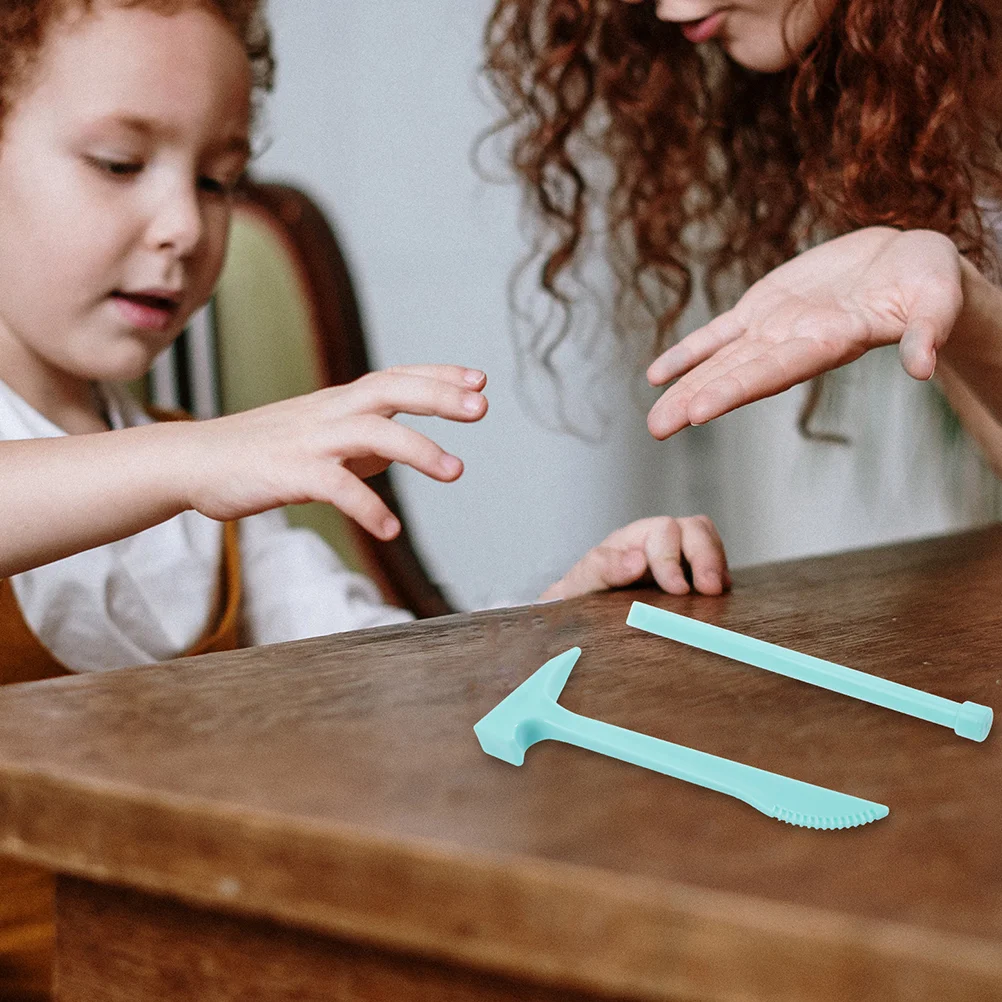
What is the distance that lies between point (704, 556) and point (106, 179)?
0.48 metres

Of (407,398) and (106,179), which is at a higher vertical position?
(106,179)

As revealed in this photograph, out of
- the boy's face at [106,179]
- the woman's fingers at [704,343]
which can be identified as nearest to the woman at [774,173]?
the woman's fingers at [704,343]

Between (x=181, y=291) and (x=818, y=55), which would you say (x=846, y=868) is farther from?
(x=818, y=55)

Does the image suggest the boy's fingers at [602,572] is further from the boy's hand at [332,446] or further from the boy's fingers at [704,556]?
the boy's hand at [332,446]

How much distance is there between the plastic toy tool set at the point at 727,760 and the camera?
0.29 meters

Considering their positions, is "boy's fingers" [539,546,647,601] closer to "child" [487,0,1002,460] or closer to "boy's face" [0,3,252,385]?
"child" [487,0,1002,460]

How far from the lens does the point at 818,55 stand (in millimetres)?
1114

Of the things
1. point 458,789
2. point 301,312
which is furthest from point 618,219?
point 458,789

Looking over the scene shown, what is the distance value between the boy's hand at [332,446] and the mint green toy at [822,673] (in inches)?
4.4

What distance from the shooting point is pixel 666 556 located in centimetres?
67

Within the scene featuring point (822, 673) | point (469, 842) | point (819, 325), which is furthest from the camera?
point (819, 325)

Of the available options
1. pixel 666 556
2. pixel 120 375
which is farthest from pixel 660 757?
pixel 120 375

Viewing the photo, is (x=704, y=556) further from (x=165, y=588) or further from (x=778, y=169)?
(x=778, y=169)

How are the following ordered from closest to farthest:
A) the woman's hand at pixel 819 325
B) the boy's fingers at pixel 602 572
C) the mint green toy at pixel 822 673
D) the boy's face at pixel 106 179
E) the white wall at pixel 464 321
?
the mint green toy at pixel 822 673
the woman's hand at pixel 819 325
the boy's fingers at pixel 602 572
the boy's face at pixel 106 179
the white wall at pixel 464 321
